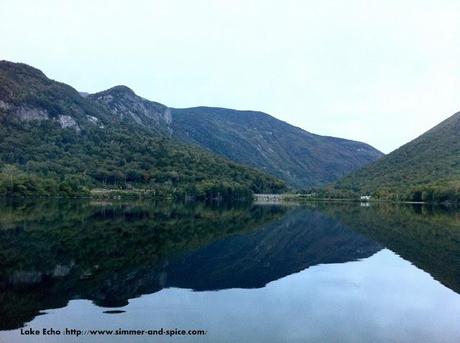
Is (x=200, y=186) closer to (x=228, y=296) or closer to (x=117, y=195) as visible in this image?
(x=117, y=195)

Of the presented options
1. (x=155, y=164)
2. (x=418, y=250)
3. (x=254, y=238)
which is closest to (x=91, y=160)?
(x=155, y=164)

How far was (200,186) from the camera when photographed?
178 meters

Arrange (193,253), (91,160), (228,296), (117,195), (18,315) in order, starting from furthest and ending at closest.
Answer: (91,160) → (117,195) → (193,253) → (228,296) → (18,315)

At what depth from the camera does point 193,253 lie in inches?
1457

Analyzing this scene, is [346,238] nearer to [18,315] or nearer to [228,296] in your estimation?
[228,296]

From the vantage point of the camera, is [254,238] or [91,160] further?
[91,160]

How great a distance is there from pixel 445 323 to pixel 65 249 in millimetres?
24579

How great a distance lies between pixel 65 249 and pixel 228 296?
15.5 meters

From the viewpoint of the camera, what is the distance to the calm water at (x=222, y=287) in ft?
59.0

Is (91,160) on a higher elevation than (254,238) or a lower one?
higher

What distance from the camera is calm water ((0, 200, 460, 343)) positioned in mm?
17984

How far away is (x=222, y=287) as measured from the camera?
2605 cm

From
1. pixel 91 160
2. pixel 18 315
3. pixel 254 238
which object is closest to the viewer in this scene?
pixel 18 315

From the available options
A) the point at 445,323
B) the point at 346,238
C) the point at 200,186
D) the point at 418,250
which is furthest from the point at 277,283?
the point at 200,186
